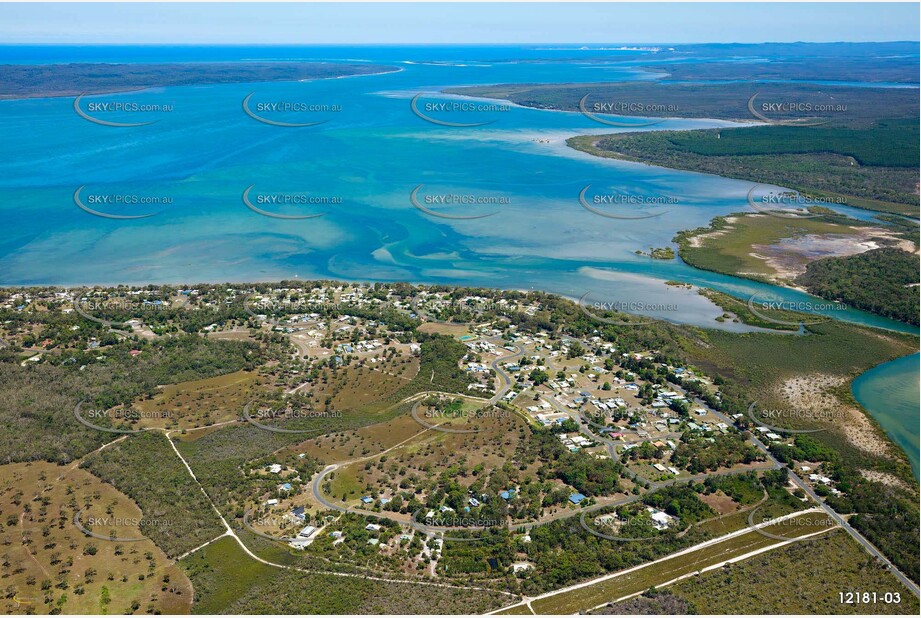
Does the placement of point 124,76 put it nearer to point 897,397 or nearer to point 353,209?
point 353,209

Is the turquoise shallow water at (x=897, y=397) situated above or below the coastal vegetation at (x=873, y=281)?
below

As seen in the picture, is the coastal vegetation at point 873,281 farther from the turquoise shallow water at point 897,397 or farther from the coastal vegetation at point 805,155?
the coastal vegetation at point 805,155

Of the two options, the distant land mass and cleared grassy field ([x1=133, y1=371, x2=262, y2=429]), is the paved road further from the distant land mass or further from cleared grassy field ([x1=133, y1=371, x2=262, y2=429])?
the distant land mass

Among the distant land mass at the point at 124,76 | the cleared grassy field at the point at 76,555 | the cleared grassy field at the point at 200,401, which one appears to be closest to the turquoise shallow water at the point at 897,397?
the cleared grassy field at the point at 76,555

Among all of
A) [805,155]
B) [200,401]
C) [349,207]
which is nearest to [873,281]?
[200,401]

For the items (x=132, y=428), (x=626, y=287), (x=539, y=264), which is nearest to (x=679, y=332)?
(x=626, y=287)
